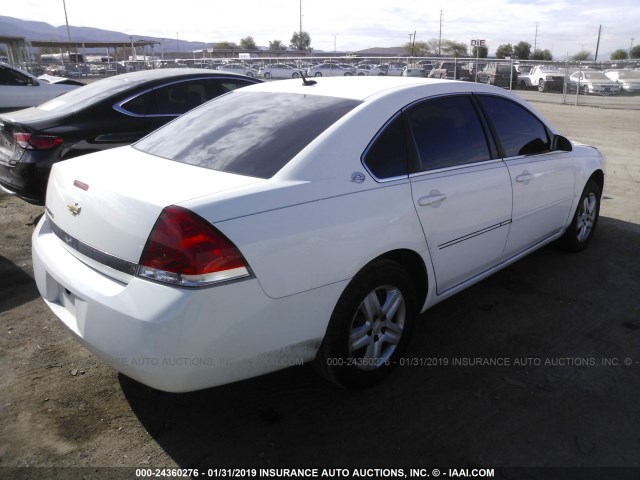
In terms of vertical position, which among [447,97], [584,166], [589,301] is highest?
[447,97]

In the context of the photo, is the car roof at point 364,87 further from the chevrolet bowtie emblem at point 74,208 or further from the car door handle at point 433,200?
the chevrolet bowtie emblem at point 74,208

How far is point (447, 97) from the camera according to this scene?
11.6 feet

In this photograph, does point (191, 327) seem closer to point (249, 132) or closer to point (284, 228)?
point (284, 228)

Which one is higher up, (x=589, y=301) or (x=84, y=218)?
(x=84, y=218)

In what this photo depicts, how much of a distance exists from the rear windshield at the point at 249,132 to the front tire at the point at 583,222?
2.93m

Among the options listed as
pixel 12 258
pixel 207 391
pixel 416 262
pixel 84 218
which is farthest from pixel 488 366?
pixel 12 258

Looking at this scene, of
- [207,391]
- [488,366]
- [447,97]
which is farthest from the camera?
[447,97]

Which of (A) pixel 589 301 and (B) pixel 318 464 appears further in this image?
(A) pixel 589 301

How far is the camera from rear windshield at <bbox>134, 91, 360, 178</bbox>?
2.79 meters

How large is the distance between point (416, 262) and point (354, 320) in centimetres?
57

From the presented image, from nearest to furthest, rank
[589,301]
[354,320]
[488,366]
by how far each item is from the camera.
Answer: [354,320] → [488,366] → [589,301]

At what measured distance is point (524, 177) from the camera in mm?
3918

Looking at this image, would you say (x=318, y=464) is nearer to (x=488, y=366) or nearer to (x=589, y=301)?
(x=488, y=366)

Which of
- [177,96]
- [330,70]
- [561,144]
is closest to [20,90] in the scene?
[177,96]
